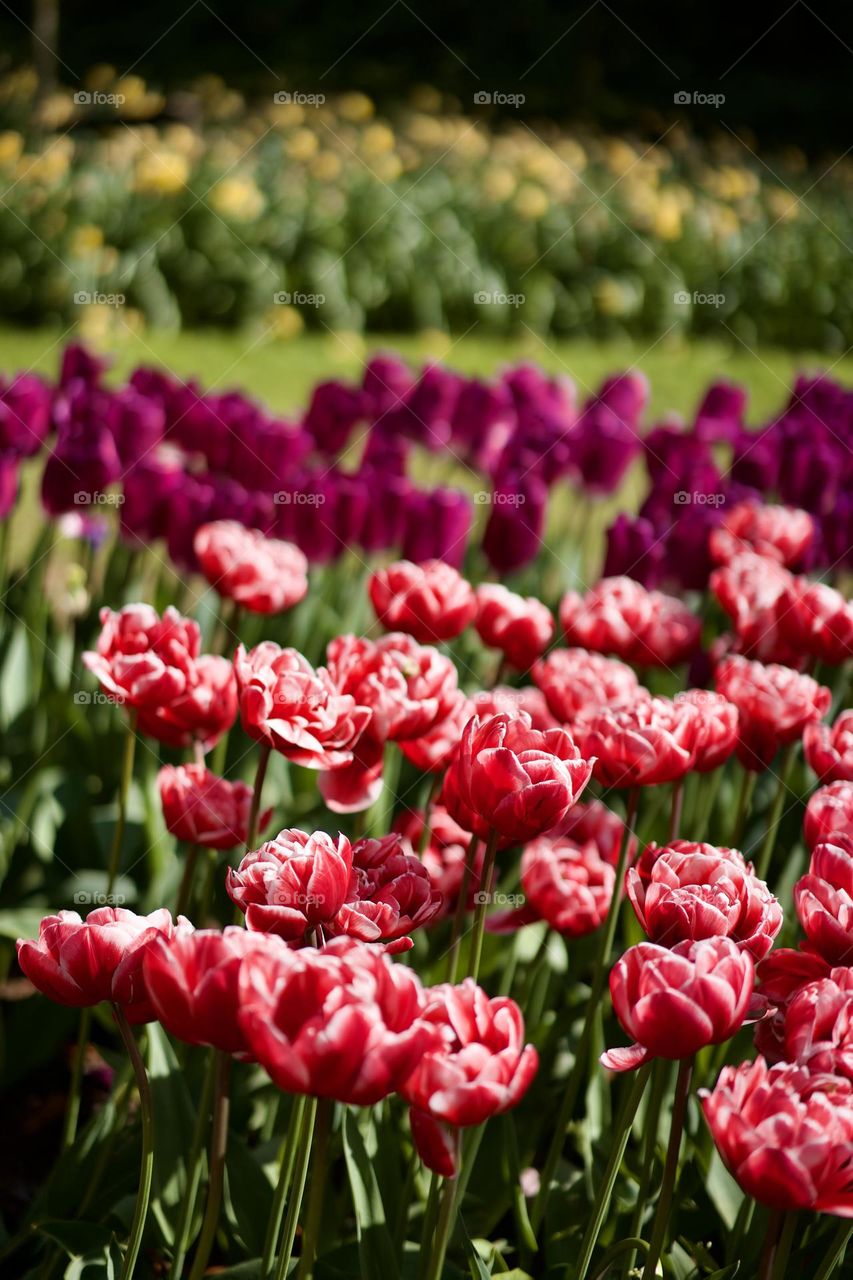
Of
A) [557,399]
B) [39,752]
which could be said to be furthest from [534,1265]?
[557,399]

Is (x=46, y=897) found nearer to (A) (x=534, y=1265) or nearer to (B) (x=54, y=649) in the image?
(B) (x=54, y=649)

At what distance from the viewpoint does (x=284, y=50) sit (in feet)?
49.7

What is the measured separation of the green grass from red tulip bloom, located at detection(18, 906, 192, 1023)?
5099 millimetres

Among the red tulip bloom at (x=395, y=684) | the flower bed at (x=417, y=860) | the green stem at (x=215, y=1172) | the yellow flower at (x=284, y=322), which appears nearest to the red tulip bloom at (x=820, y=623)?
the flower bed at (x=417, y=860)

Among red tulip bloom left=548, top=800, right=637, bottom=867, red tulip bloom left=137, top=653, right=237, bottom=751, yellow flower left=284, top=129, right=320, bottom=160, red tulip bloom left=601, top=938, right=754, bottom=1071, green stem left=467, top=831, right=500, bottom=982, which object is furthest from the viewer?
yellow flower left=284, top=129, right=320, bottom=160

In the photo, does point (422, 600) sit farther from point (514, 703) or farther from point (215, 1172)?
point (215, 1172)

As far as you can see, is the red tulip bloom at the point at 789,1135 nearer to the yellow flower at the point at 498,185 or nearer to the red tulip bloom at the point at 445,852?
the red tulip bloom at the point at 445,852

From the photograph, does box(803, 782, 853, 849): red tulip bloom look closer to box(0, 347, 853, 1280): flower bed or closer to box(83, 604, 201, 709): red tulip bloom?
box(0, 347, 853, 1280): flower bed

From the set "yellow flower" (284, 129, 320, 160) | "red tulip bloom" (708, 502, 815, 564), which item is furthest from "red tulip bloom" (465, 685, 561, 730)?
"yellow flower" (284, 129, 320, 160)

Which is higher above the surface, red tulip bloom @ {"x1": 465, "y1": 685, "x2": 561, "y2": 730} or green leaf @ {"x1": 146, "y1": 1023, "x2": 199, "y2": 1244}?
red tulip bloom @ {"x1": 465, "y1": 685, "x2": 561, "y2": 730}

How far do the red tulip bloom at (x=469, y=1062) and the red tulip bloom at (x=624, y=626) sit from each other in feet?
3.00

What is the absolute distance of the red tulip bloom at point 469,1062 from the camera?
88cm

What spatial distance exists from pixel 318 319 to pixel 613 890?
6.52 m

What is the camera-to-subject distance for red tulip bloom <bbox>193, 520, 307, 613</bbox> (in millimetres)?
1787
